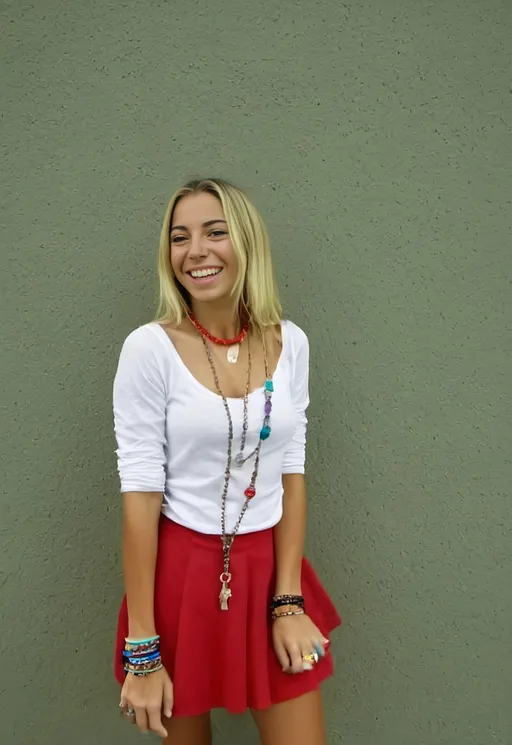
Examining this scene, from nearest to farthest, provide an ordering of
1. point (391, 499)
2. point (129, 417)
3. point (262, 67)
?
1. point (129, 417)
2. point (262, 67)
3. point (391, 499)

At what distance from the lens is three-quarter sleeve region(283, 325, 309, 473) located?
1.20m

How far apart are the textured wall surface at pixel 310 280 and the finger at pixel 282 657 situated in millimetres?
334

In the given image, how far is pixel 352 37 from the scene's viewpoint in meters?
1.30

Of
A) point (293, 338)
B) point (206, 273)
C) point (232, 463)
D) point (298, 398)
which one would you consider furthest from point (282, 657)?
point (206, 273)

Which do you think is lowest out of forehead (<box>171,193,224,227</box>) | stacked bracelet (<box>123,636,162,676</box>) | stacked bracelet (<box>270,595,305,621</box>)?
stacked bracelet (<box>123,636,162,676</box>)

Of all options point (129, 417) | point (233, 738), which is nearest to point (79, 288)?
point (129, 417)

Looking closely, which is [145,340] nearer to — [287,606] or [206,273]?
[206,273]

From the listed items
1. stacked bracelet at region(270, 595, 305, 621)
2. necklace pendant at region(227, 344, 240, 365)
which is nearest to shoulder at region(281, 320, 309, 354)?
necklace pendant at region(227, 344, 240, 365)

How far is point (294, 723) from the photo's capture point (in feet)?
3.60

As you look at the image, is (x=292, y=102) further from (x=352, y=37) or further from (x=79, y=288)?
(x=79, y=288)

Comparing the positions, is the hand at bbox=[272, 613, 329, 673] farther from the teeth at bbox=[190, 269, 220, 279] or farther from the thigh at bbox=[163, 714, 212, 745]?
the teeth at bbox=[190, 269, 220, 279]

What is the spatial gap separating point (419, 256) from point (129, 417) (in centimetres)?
72

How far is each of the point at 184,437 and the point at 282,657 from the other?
0.43 m

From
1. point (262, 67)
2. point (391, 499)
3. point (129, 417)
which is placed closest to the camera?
point (129, 417)
